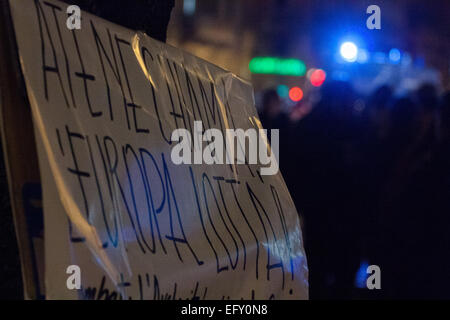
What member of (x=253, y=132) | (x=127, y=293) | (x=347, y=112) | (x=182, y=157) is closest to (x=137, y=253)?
(x=127, y=293)

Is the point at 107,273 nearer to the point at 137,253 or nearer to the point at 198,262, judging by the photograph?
the point at 137,253

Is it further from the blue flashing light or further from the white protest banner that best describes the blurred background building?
the white protest banner

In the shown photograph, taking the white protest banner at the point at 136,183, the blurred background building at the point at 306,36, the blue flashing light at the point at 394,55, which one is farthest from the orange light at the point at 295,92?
the white protest banner at the point at 136,183

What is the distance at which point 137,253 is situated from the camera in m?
1.57

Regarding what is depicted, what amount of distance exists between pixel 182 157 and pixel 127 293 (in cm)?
48

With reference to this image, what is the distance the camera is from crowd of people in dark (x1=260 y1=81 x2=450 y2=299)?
16.9ft

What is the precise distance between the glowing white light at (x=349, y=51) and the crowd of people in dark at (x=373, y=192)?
3.84 metres

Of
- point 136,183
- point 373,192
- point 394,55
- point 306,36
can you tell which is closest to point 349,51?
point 373,192

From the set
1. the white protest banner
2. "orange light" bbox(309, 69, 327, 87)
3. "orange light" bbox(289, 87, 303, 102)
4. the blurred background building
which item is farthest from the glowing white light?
"orange light" bbox(289, 87, 303, 102)

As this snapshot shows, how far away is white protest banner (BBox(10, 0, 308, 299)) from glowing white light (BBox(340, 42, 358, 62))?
23.9 feet

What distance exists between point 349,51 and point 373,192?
4254mm

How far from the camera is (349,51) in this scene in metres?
9.38

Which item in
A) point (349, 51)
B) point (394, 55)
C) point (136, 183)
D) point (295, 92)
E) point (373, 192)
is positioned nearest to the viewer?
point (136, 183)

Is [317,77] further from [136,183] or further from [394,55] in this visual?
[136,183]
